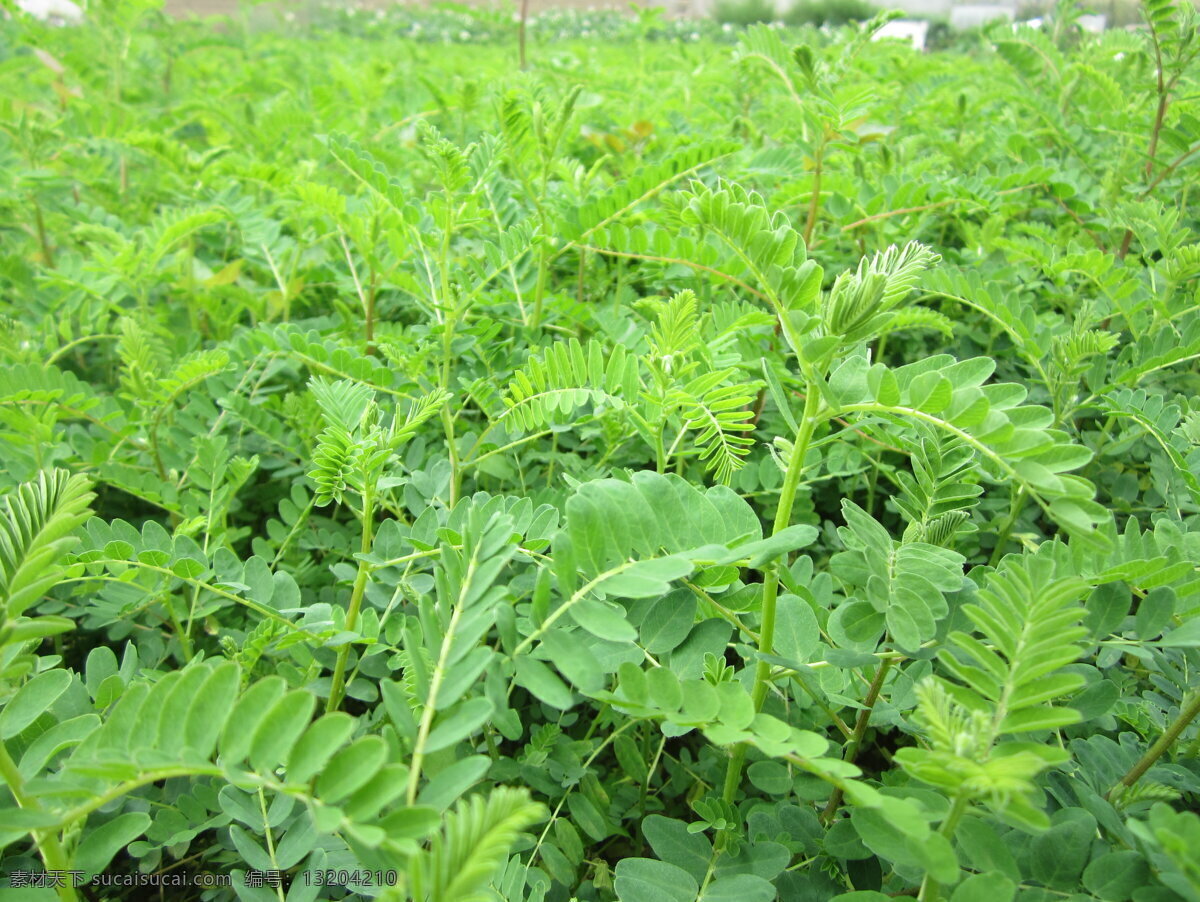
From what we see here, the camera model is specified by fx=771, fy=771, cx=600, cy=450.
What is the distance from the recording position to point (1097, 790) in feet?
2.40

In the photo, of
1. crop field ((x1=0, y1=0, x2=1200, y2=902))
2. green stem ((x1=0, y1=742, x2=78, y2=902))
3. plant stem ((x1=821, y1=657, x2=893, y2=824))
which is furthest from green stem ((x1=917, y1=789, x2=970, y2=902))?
green stem ((x1=0, y1=742, x2=78, y2=902))

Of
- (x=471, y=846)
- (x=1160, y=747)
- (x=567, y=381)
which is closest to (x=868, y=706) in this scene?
(x=1160, y=747)

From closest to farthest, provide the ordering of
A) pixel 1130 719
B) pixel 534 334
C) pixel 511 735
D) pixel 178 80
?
pixel 511 735 → pixel 1130 719 → pixel 534 334 → pixel 178 80

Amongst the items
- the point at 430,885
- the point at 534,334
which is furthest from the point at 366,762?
the point at 534,334

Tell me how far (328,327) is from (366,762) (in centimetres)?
118

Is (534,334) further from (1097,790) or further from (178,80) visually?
(178,80)

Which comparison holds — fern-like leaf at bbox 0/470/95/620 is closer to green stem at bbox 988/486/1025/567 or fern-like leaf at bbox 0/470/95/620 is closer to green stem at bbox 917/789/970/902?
green stem at bbox 917/789/970/902

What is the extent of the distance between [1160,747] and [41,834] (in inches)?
37.6

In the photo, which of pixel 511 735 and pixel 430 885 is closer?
pixel 430 885

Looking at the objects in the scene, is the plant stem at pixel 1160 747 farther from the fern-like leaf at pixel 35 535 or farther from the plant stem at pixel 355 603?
the fern-like leaf at pixel 35 535

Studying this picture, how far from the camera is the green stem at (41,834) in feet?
1.86

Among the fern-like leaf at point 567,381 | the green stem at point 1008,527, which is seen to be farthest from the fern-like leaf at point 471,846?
the green stem at point 1008,527

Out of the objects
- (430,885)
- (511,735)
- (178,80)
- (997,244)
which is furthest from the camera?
(178,80)

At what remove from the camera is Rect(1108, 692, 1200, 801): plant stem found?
69 cm
